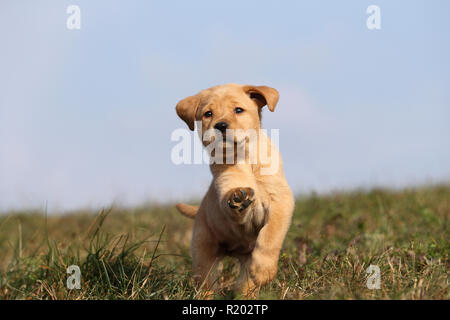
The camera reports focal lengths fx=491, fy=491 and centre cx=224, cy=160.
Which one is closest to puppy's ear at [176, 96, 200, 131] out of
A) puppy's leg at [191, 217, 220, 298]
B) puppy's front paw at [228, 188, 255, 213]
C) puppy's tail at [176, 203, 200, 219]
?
puppy's front paw at [228, 188, 255, 213]

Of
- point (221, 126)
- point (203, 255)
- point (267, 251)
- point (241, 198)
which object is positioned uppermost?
point (221, 126)

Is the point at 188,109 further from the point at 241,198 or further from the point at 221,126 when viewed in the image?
the point at 241,198

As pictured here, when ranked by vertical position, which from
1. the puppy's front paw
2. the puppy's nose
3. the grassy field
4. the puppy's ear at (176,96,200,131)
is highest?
the puppy's ear at (176,96,200,131)

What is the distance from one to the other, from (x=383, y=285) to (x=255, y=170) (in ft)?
3.79

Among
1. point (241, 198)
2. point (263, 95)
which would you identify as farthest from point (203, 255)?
point (263, 95)

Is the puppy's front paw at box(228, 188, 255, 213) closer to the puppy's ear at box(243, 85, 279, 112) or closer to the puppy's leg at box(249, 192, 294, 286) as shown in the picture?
the puppy's leg at box(249, 192, 294, 286)

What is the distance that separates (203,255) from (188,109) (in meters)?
1.13

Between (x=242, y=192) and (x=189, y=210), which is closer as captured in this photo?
(x=242, y=192)

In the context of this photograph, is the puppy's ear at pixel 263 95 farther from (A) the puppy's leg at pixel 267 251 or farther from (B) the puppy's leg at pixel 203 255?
(B) the puppy's leg at pixel 203 255

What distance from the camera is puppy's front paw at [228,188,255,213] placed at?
311 cm

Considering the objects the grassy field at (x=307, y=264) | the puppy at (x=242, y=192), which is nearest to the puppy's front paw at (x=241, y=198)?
the puppy at (x=242, y=192)

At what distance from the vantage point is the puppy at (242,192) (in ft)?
10.8

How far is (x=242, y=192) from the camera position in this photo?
310 centimetres

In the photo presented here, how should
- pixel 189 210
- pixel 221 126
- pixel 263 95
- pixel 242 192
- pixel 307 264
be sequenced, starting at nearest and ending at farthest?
pixel 242 192, pixel 221 126, pixel 263 95, pixel 307 264, pixel 189 210
